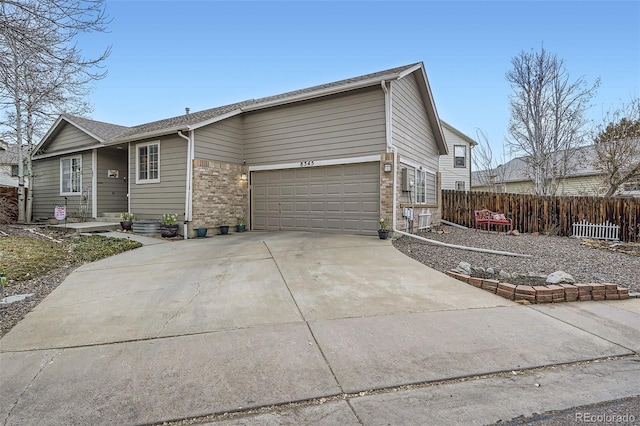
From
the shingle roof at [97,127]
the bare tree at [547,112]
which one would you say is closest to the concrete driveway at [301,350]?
the shingle roof at [97,127]

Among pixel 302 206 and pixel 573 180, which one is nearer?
pixel 302 206

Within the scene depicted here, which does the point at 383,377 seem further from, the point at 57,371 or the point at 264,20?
the point at 264,20

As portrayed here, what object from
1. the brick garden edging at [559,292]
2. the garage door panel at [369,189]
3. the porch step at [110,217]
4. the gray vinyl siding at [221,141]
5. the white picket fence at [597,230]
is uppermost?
the gray vinyl siding at [221,141]

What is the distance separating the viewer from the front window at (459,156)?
2220 cm

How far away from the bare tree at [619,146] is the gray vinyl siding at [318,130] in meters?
11.2

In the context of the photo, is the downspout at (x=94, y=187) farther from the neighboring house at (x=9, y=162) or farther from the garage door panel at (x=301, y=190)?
the garage door panel at (x=301, y=190)

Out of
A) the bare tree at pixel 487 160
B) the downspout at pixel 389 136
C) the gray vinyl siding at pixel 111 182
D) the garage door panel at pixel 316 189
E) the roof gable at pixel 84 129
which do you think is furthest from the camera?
the bare tree at pixel 487 160

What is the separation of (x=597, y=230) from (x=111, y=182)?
18531mm

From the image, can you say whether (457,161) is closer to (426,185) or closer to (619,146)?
(619,146)

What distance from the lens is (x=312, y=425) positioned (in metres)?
2.03

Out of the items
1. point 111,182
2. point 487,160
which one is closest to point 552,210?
point 487,160

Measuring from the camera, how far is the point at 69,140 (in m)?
14.5

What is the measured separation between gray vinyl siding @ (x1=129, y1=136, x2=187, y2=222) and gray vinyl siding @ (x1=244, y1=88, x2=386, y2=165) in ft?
7.81

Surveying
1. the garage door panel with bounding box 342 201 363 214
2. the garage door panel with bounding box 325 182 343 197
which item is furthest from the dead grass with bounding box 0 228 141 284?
the garage door panel with bounding box 342 201 363 214
